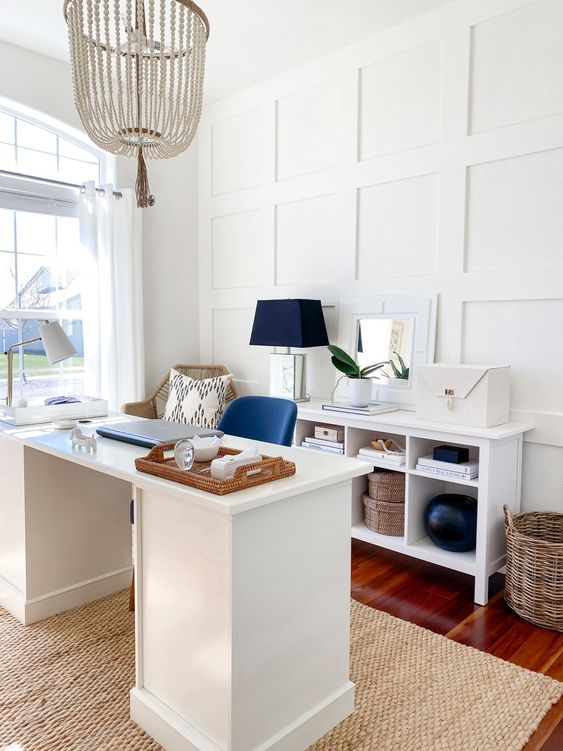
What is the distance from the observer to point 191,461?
1.58 meters

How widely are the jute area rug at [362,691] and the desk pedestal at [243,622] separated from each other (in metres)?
0.12

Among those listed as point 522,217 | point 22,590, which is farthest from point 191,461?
point 522,217

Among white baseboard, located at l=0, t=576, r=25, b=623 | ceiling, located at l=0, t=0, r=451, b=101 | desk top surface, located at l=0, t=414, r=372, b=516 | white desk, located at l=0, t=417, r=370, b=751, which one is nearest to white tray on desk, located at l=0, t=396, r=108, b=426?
desk top surface, located at l=0, t=414, r=372, b=516

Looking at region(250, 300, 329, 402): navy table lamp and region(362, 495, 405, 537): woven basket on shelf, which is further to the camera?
region(250, 300, 329, 402): navy table lamp

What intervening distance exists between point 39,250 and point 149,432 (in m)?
2.13

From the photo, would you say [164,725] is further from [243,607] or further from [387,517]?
[387,517]

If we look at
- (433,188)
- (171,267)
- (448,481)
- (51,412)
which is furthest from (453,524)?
(171,267)

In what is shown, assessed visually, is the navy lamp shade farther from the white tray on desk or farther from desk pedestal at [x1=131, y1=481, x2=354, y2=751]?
desk pedestal at [x1=131, y1=481, x2=354, y2=751]

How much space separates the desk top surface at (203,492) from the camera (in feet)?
4.57

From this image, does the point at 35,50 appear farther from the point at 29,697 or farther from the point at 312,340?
the point at 29,697

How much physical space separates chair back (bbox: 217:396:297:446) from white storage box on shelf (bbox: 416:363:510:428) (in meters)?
0.74

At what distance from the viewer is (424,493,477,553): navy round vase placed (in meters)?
2.58

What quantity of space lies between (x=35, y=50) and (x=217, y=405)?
238 centimetres

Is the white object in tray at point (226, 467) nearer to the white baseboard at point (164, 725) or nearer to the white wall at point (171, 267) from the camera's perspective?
the white baseboard at point (164, 725)
